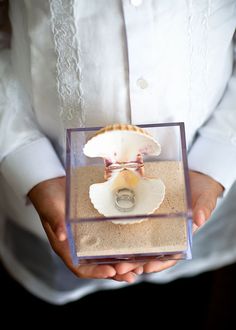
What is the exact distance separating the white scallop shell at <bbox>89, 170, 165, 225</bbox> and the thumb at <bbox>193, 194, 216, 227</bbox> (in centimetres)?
7

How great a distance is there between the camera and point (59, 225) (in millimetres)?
525

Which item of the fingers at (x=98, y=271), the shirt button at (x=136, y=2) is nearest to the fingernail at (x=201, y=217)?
the fingers at (x=98, y=271)

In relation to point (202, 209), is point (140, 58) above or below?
above

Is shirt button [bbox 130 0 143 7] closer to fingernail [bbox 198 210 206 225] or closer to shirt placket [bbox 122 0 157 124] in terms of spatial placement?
shirt placket [bbox 122 0 157 124]

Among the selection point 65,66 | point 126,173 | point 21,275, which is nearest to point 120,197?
point 126,173

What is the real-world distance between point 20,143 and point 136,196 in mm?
192

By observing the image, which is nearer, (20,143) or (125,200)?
(125,200)

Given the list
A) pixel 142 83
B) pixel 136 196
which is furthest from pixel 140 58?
pixel 136 196

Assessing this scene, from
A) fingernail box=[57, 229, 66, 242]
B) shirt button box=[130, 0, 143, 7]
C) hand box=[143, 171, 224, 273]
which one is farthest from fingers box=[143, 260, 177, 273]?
shirt button box=[130, 0, 143, 7]

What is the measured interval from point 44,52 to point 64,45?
0.03m

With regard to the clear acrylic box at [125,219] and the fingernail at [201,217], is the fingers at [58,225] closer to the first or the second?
the clear acrylic box at [125,219]

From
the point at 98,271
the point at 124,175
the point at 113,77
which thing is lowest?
the point at 98,271

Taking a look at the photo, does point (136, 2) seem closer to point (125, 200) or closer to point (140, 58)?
point (140, 58)

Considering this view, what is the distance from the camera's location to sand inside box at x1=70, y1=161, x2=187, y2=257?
1.55 feet
